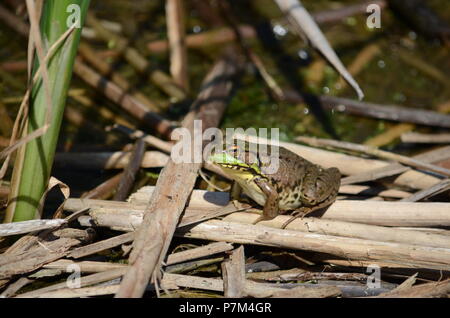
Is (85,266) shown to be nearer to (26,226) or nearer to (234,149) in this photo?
(26,226)

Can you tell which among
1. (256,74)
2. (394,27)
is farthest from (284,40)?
(394,27)

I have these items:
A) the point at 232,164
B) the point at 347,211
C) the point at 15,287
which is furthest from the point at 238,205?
the point at 15,287

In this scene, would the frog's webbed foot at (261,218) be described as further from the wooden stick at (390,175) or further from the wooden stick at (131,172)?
the wooden stick at (131,172)

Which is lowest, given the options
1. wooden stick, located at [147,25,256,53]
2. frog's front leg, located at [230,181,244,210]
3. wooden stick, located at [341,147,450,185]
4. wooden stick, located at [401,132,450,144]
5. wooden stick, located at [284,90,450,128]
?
frog's front leg, located at [230,181,244,210]

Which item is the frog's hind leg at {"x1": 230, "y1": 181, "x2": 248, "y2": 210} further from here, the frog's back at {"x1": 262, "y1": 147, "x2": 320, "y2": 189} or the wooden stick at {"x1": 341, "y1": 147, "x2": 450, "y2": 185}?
the wooden stick at {"x1": 341, "y1": 147, "x2": 450, "y2": 185}

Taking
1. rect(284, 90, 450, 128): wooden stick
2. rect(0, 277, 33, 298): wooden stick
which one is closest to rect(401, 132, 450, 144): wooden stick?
rect(284, 90, 450, 128): wooden stick

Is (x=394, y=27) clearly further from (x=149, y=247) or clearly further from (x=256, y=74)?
(x=149, y=247)
